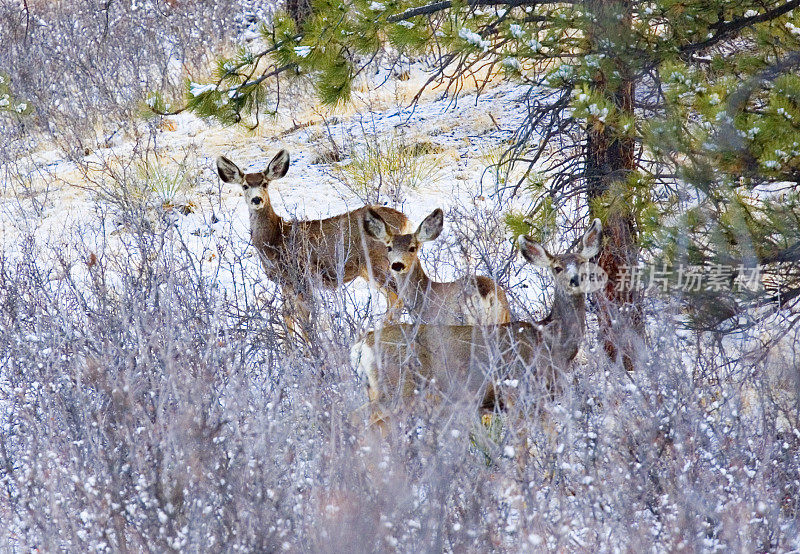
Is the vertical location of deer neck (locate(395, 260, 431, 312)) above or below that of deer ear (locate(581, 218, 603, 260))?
below

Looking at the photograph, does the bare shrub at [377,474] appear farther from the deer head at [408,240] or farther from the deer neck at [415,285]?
the deer head at [408,240]

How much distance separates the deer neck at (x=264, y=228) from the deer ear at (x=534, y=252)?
315 cm

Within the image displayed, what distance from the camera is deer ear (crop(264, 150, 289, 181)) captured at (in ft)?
28.5

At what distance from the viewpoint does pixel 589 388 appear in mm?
5121

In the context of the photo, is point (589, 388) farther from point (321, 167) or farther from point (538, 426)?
point (321, 167)

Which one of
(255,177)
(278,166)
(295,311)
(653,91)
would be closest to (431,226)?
(295,311)

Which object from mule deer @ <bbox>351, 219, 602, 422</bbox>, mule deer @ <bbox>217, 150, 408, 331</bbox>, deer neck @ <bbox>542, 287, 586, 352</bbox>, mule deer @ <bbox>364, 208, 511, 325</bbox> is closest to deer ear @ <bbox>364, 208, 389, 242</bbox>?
mule deer @ <bbox>364, 208, 511, 325</bbox>

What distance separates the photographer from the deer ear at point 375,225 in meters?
7.57

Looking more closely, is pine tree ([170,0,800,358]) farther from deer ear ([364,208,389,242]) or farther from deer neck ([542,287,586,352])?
deer ear ([364,208,389,242])

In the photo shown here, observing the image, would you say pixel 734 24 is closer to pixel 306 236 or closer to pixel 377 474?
pixel 306 236

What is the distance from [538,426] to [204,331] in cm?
246

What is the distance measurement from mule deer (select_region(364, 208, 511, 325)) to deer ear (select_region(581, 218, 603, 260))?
677mm

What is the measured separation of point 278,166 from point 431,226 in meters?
2.04

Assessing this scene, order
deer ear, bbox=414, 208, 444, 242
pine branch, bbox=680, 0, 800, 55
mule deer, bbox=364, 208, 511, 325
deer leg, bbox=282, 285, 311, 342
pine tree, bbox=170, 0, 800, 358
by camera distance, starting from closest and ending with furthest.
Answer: pine tree, bbox=170, 0, 800, 358 < pine branch, bbox=680, 0, 800, 55 < mule deer, bbox=364, 208, 511, 325 < deer leg, bbox=282, 285, 311, 342 < deer ear, bbox=414, 208, 444, 242
